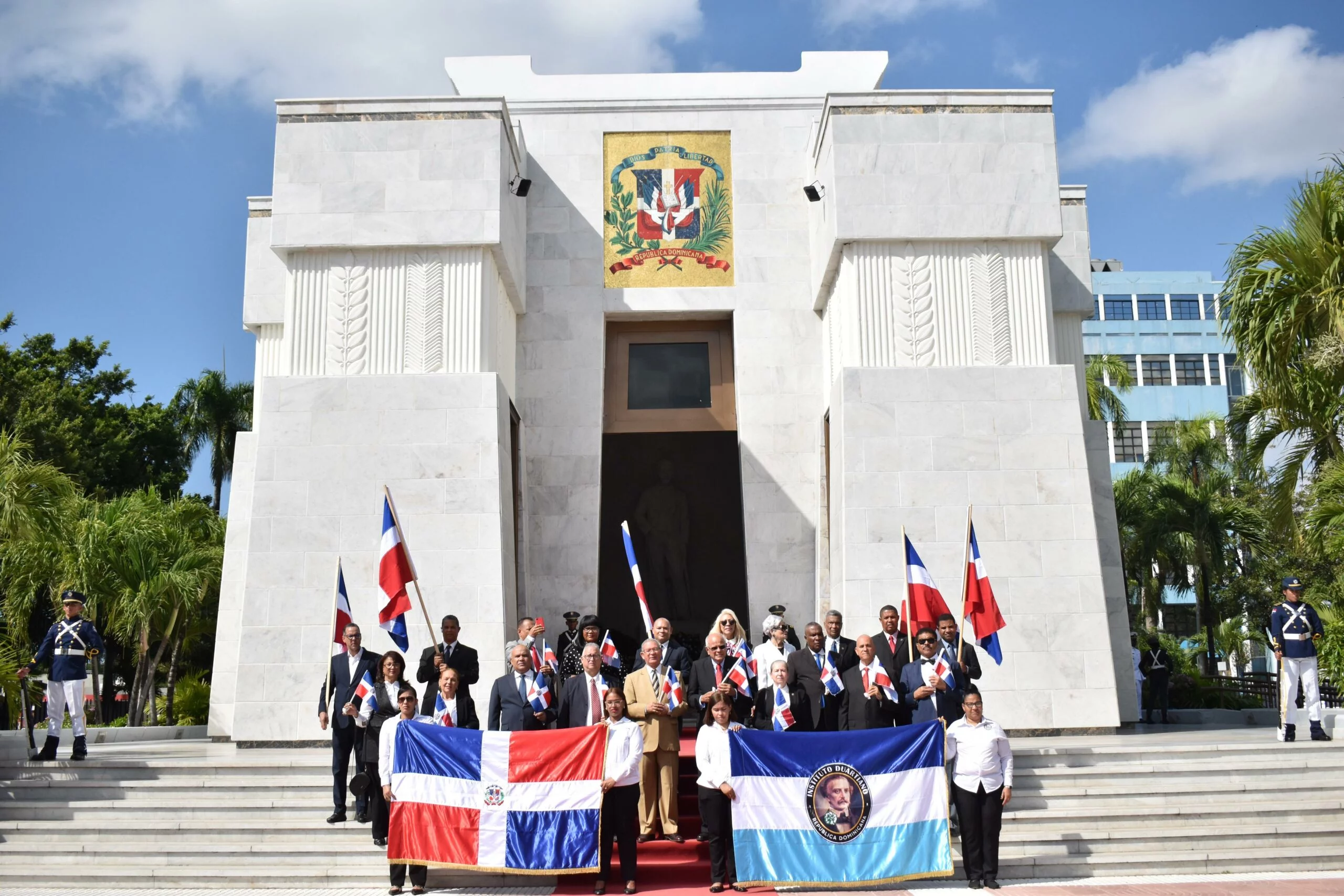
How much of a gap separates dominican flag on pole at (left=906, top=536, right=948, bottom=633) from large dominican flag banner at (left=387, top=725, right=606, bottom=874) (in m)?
3.69

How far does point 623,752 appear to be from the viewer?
358 inches

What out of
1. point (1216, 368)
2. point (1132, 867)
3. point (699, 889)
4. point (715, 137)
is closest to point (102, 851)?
point (699, 889)

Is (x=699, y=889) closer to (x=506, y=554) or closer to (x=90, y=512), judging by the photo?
(x=506, y=554)

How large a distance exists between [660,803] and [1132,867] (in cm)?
402

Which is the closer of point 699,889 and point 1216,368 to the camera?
point 699,889

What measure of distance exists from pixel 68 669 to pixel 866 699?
8.34 meters

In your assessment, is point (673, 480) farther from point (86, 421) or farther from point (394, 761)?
point (86, 421)

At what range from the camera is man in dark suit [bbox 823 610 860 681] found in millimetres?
10586

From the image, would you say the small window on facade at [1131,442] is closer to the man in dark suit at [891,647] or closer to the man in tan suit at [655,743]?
the man in dark suit at [891,647]

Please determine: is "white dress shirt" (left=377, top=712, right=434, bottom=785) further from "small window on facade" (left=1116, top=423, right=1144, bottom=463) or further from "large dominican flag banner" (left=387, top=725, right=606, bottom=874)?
"small window on facade" (left=1116, top=423, right=1144, bottom=463)

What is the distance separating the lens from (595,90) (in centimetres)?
1844

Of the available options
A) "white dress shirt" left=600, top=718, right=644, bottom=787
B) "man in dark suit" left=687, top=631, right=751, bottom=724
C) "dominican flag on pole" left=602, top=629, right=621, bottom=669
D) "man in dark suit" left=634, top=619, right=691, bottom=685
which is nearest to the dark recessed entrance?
"dominican flag on pole" left=602, top=629, right=621, bottom=669

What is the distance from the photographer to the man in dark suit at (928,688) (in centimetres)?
983

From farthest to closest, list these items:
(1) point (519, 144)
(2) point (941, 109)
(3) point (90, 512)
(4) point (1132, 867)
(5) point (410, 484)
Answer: (3) point (90, 512) < (1) point (519, 144) < (2) point (941, 109) < (5) point (410, 484) < (4) point (1132, 867)
